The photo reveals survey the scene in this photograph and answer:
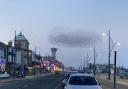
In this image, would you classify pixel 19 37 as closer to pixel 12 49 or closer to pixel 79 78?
pixel 12 49

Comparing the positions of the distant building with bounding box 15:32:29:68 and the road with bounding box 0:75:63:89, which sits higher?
the distant building with bounding box 15:32:29:68

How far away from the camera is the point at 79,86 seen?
23.5 metres

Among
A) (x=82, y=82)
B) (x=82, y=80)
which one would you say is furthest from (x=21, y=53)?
(x=82, y=82)

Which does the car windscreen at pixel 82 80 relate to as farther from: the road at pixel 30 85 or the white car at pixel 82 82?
the road at pixel 30 85

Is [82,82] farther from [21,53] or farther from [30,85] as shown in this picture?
[21,53]

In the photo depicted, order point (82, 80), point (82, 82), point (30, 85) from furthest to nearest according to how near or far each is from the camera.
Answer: point (30, 85) < point (82, 80) < point (82, 82)

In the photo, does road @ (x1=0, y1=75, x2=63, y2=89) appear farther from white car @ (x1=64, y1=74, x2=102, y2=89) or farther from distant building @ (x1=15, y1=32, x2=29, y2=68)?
distant building @ (x1=15, y1=32, x2=29, y2=68)

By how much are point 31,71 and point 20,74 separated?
201ft

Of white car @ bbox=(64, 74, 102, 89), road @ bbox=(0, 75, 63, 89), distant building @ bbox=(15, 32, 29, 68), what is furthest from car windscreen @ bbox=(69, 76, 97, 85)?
distant building @ bbox=(15, 32, 29, 68)

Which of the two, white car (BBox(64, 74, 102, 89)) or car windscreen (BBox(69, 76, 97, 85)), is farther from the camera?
car windscreen (BBox(69, 76, 97, 85))

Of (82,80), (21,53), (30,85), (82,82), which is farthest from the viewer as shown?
(21,53)

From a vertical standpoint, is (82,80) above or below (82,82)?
above

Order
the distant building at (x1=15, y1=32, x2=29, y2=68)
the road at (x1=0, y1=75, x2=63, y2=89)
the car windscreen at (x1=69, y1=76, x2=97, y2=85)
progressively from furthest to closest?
the distant building at (x1=15, y1=32, x2=29, y2=68)
the road at (x1=0, y1=75, x2=63, y2=89)
the car windscreen at (x1=69, y1=76, x2=97, y2=85)

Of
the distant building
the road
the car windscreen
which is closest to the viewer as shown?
the car windscreen
